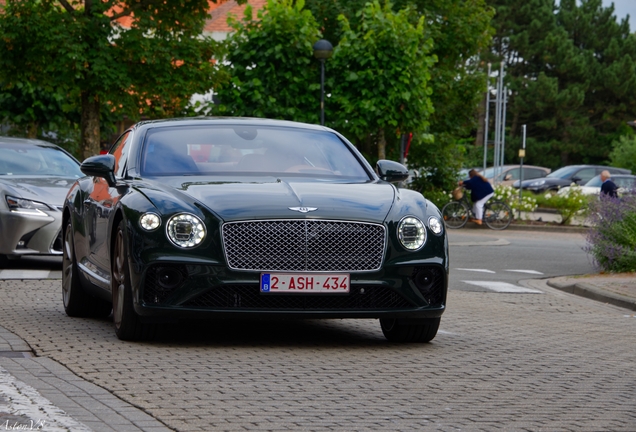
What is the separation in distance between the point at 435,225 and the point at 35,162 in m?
8.25

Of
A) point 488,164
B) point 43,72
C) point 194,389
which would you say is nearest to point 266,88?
point 43,72

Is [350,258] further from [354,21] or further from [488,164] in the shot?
[488,164]

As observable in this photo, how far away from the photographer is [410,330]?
845cm

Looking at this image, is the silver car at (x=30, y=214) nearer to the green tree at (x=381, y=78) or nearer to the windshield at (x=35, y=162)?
the windshield at (x=35, y=162)

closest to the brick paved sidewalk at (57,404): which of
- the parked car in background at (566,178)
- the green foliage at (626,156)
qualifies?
the parked car in background at (566,178)

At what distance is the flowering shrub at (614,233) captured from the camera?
55.2 ft

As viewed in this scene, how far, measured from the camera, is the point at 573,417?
5.86 metres

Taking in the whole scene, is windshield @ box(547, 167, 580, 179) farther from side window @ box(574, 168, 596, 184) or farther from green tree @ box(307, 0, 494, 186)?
green tree @ box(307, 0, 494, 186)

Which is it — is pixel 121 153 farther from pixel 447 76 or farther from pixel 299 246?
pixel 447 76

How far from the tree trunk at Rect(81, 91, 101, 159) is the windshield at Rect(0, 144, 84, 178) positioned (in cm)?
871

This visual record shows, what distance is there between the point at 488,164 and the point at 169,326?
79.5 metres

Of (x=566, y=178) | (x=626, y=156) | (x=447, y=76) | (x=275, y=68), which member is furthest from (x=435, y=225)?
(x=626, y=156)

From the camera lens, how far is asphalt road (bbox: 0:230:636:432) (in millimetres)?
5723

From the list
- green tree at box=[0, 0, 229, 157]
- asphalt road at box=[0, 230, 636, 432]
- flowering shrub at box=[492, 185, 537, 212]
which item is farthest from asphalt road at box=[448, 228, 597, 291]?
green tree at box=[0, 0, 229, 157]
